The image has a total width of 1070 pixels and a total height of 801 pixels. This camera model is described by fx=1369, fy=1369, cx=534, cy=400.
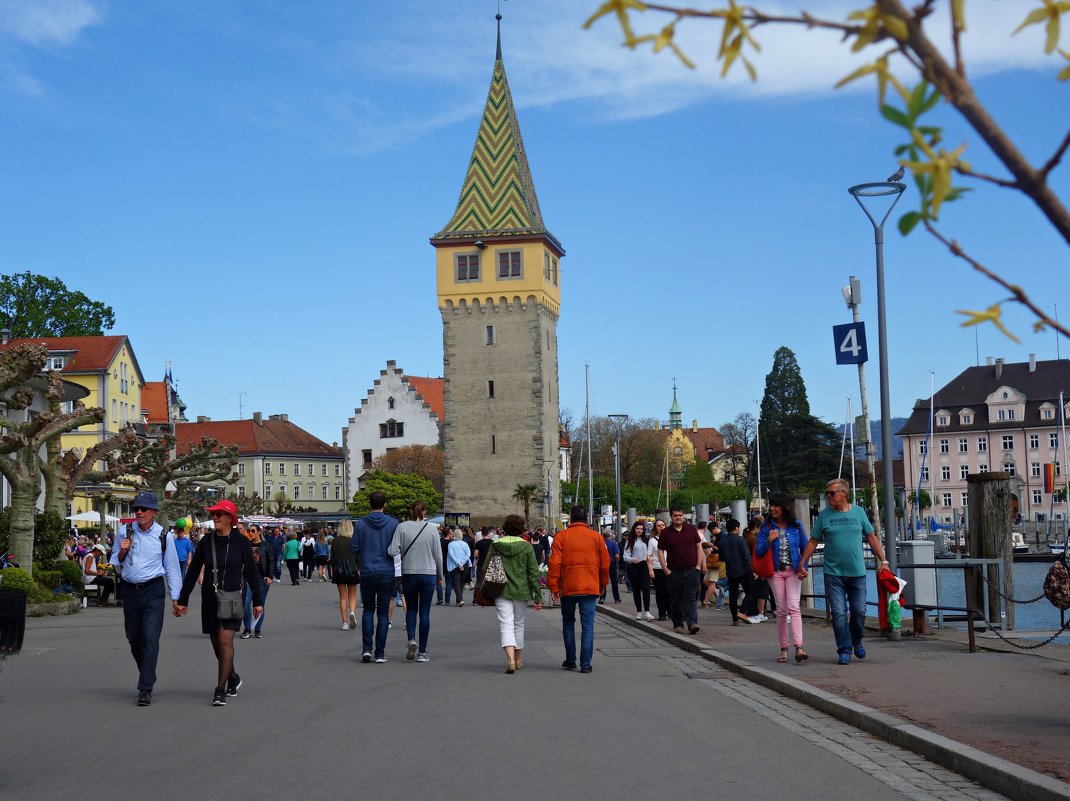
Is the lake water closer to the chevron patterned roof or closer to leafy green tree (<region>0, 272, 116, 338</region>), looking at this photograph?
the chevron patterned roof

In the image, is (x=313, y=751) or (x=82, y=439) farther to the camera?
(x=82, y=439)

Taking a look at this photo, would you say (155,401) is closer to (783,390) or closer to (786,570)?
(783,390)

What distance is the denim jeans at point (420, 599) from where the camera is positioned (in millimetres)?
16906

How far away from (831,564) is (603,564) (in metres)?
2.68

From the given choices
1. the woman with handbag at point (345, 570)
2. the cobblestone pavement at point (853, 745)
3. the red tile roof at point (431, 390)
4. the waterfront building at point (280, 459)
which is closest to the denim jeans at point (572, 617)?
the cobblestone pavement at point (853, 745)

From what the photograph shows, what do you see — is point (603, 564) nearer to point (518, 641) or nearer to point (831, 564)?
point (518, 641)

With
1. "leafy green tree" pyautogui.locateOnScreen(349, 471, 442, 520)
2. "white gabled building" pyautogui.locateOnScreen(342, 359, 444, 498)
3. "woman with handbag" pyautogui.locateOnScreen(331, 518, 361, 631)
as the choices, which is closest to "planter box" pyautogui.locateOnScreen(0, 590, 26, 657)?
"woman with handbag" pyautogui.locateOnScreen(331, 518, 361, 631)

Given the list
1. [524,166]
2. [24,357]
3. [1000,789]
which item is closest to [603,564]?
[1000,789]

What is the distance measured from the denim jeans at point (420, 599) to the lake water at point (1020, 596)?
650 cm

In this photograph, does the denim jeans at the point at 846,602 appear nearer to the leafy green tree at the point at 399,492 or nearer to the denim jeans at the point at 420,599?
the denim jeans at the point at 420,599

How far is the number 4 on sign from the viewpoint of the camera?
20.6 metres

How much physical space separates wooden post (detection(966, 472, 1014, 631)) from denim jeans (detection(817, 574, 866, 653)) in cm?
318

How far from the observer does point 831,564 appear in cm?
1495

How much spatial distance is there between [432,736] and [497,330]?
81709 mm
